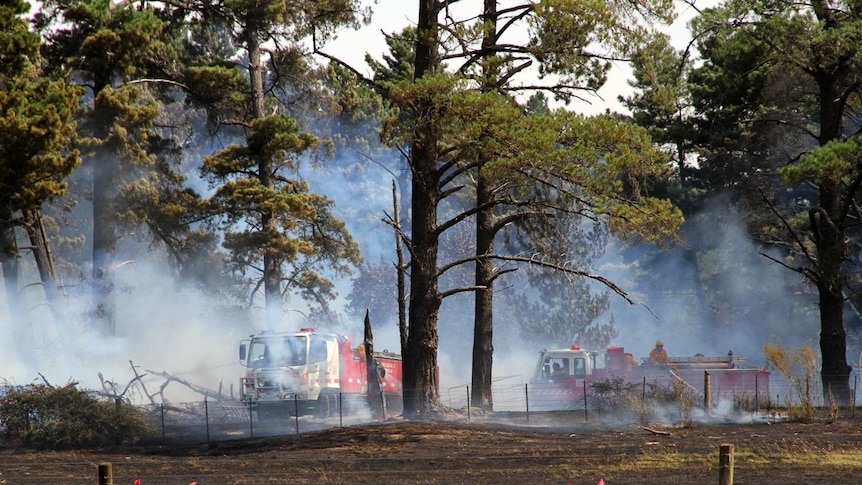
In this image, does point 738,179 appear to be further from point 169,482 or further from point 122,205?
point 169,482

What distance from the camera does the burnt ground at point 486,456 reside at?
48.0 ft

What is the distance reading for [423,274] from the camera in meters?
22.7

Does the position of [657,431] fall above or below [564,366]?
below

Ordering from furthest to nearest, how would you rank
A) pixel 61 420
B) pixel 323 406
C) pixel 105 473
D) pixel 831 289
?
pixel 323 406, pixel 831 289, pixel 61 420, pixel 105 473

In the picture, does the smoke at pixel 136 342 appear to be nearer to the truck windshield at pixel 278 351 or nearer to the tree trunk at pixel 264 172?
the truck windshield at pixel 278 351

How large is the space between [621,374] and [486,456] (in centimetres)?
1577

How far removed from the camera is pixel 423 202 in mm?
22719

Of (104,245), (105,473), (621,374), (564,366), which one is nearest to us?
(105,473)

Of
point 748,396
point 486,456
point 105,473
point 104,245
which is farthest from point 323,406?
point 105,473

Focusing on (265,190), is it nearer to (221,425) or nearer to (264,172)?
(264,172)

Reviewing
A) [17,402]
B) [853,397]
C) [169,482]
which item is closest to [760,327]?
[853,397]

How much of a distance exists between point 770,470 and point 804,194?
3853cm

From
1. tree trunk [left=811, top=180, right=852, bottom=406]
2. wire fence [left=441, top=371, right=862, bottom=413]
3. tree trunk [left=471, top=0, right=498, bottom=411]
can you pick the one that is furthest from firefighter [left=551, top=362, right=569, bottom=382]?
tree trunk [left=811, top=180, right=852, bottom=406]

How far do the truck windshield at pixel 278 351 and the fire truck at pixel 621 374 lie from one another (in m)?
8.30
